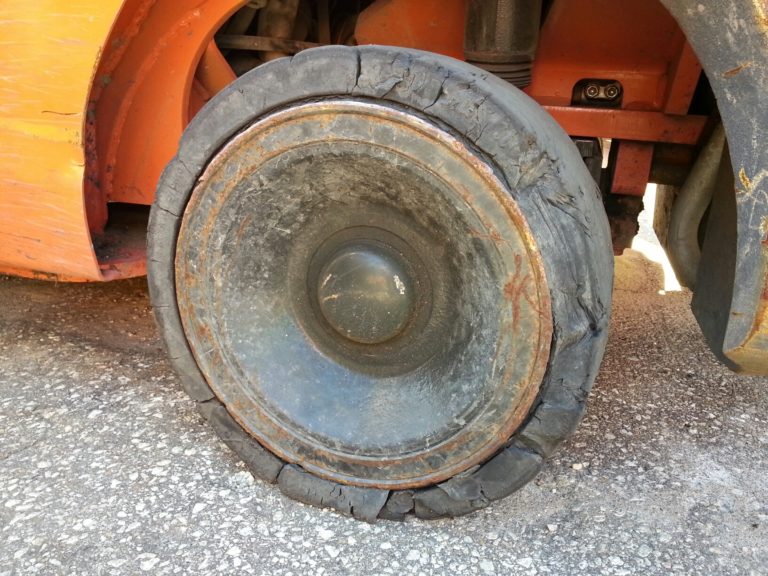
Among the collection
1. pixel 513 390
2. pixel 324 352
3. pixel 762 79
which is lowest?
pixel 324 352

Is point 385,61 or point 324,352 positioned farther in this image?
point 324,352

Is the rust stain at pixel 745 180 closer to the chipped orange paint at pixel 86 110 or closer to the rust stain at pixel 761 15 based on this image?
the rust stain at pixel 761 15

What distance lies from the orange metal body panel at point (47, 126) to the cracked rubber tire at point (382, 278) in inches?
15.8

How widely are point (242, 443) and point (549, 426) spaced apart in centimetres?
84

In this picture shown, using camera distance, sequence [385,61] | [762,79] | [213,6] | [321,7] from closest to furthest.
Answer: [762,79] < [385,61] < [213,6] < [321,7]

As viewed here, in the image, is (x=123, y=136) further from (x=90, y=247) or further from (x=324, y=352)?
(x=324, y=352)

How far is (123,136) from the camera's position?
94.0 inches

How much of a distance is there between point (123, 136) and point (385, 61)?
102cm

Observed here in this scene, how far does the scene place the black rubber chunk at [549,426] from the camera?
180cm

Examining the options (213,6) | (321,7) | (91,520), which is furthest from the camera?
(321,7)

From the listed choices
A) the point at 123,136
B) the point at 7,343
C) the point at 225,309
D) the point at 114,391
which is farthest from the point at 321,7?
the point at 7,343

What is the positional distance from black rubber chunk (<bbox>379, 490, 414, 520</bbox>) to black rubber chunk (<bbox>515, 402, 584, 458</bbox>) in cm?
34

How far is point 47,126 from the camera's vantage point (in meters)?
2.18

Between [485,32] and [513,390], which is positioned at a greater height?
[485,32]
